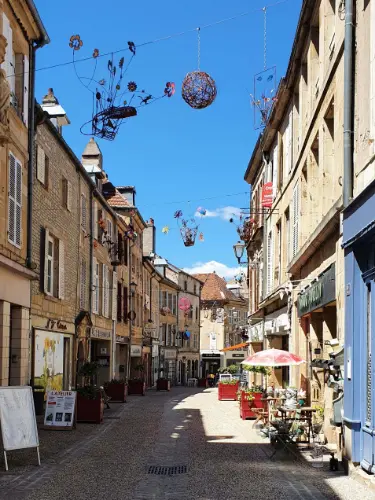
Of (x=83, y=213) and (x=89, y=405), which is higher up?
(x=83, y=213)

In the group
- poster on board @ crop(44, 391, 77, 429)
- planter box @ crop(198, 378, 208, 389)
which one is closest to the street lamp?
poster on board @ crop(44, 391, 77, 429)

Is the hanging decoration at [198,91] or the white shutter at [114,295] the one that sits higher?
the hanging decoration at [198,91]

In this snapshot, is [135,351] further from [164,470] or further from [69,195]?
[164,470]

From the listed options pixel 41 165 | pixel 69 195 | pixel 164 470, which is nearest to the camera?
pixel 164 470

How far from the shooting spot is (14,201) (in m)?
15.3

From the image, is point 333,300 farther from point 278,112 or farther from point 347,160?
point 278,112

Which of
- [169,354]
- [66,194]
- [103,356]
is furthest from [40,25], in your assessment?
[169,354]

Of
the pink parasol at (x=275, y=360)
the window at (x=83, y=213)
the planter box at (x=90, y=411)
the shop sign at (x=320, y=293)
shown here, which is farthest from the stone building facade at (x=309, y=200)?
the window at (x=83, y=213)

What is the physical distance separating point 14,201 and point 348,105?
7982mm

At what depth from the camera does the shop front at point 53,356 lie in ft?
61.2

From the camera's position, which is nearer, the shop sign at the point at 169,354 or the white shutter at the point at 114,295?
the white shutter at the point at 114,295

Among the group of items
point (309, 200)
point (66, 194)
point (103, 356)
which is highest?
point (66, 194)

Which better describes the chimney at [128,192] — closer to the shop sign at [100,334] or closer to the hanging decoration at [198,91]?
the shop sign at [100,334]

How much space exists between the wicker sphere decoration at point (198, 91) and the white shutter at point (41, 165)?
7.20 meters
